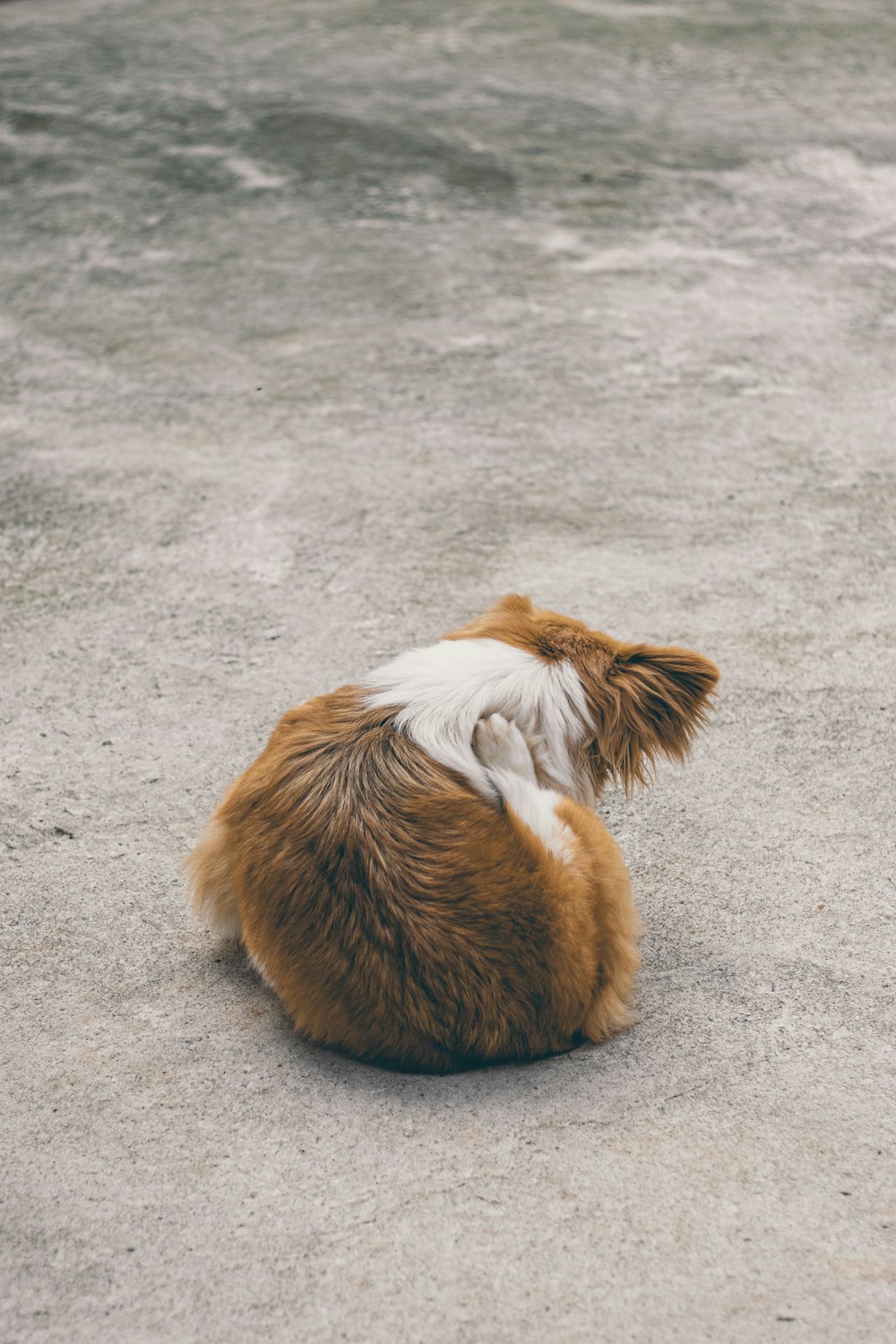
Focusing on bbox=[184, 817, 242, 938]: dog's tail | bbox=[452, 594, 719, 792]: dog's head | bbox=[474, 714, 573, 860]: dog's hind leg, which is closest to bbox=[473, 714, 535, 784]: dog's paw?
bbox=[474, 714, 573, 860]: dog's hind leg

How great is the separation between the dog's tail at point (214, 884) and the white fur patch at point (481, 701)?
19.5 inches

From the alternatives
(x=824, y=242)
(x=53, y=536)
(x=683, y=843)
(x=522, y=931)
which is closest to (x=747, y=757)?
(x=683, y=843)

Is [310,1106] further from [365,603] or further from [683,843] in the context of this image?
[365,603]

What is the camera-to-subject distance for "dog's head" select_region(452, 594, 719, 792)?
2.96 meters

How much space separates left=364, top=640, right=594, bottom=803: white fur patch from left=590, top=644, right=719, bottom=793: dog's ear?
7 cm

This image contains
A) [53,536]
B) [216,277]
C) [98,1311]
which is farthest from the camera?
[216,277]

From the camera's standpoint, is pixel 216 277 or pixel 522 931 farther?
pixel 216 277

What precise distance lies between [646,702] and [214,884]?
3.68 ft

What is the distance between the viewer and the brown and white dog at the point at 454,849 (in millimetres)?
2609

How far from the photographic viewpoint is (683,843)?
3486 mm

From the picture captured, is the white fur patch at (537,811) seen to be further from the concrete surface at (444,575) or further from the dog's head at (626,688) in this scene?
the concrete surface at (444,575)

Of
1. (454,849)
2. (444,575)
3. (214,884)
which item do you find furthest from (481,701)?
(444,575)

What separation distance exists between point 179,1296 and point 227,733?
193cm

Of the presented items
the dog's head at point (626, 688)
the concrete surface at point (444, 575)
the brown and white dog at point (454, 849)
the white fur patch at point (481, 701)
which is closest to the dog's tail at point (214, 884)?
the brown and white dog at point (454, 849)
